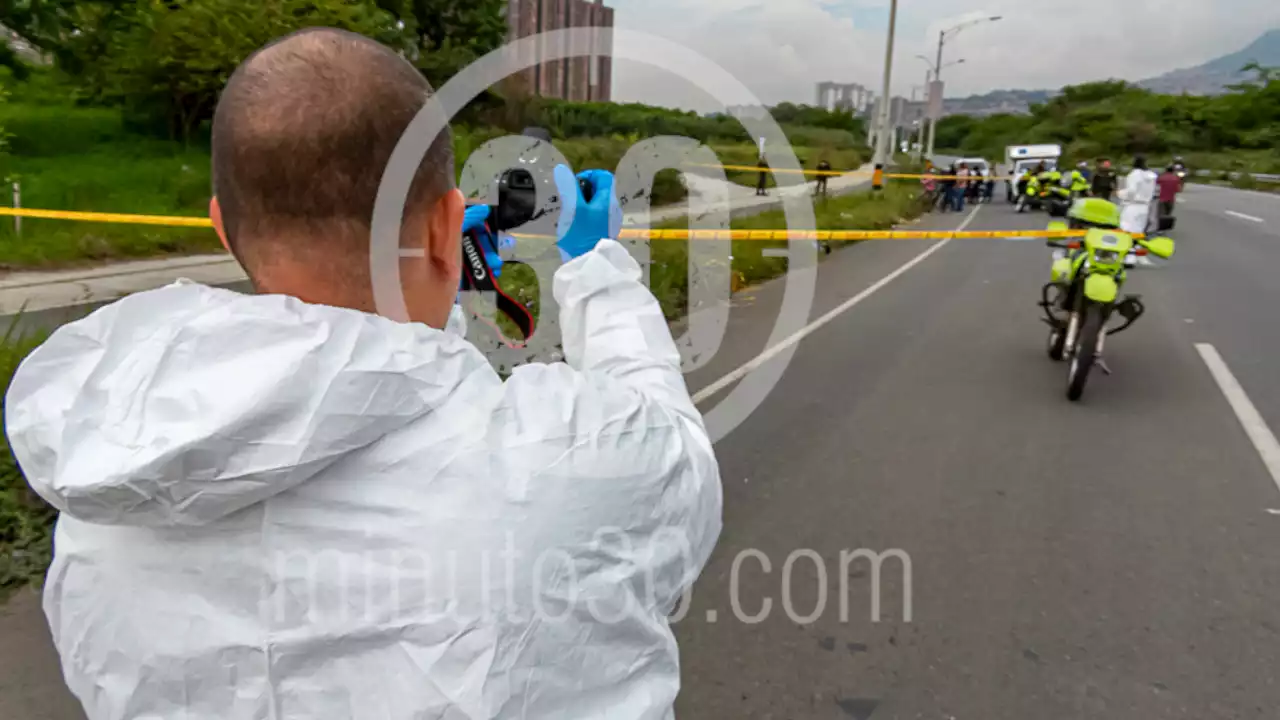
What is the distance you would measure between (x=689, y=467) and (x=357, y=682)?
407mm

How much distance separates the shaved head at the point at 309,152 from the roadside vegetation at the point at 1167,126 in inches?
2284

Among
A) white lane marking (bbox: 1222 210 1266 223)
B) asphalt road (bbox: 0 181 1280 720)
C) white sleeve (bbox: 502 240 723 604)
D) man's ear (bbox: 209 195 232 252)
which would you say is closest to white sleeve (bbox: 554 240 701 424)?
white sleeve (bbox: 502 240 723 604)

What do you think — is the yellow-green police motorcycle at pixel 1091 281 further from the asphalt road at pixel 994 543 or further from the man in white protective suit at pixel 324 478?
the man in white protective suit at pixel 324 478

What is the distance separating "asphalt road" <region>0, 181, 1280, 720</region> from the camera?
10.8ft

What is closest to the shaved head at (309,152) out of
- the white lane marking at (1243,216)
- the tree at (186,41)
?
the tree at (186,41)

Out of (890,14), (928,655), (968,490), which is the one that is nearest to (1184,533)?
(968,490)

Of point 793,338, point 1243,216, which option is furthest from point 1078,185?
point 793,338

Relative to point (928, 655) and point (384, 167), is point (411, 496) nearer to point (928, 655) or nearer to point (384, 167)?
point (384, 167)

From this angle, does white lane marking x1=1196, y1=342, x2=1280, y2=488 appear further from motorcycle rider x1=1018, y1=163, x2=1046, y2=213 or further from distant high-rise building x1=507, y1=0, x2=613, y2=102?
motorcycle rider x1=1018, y1=163, x2=1046, y2=213

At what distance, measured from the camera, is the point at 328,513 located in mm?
949

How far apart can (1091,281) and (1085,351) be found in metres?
0.52

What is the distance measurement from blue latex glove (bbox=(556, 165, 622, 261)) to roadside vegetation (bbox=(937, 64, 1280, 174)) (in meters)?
57.4

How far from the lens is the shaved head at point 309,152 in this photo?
3.25 ft

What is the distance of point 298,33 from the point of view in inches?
42.5
